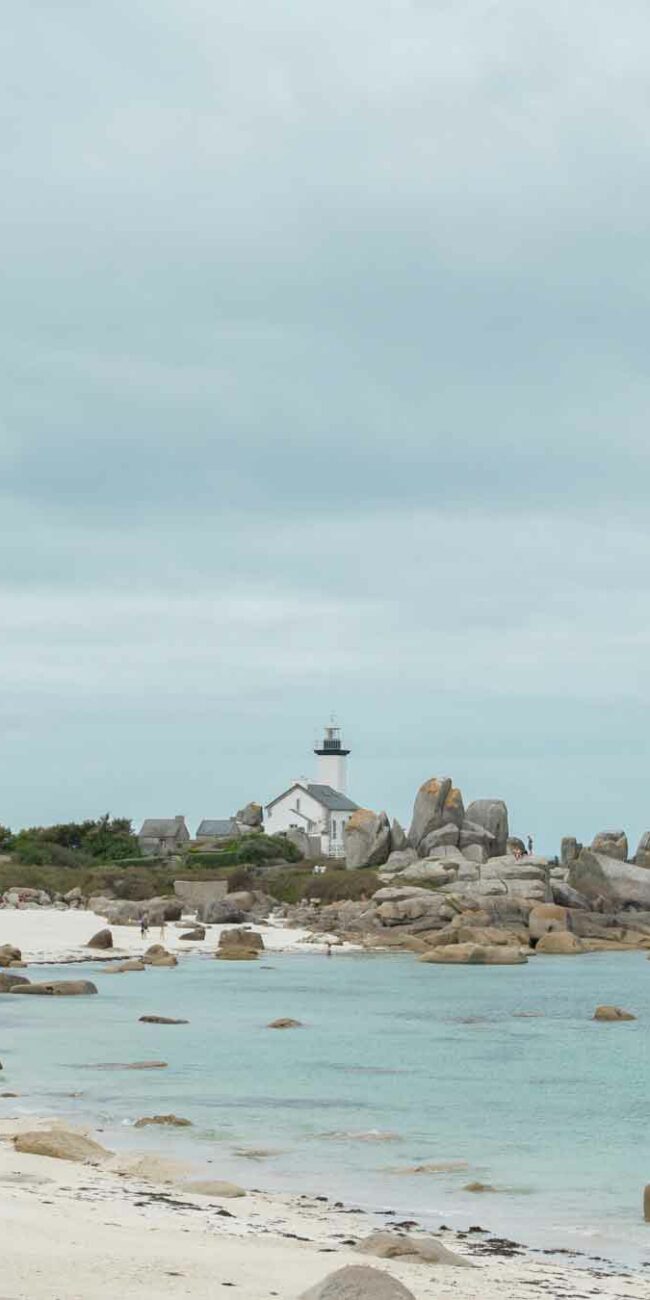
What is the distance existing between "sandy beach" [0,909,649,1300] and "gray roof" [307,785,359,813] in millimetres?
100711

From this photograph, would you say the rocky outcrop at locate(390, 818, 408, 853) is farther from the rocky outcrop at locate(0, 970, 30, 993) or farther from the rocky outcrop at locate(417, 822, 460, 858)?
the rocky outcrop at locate(0, 970, 30, 993)

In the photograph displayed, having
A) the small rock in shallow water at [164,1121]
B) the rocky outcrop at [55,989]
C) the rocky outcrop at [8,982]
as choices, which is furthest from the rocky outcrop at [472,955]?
the small rock in shallow water at [164,1121]

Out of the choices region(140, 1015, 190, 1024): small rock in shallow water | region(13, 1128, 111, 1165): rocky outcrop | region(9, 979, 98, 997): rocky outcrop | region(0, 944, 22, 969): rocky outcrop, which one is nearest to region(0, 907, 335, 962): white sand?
region(0, 944, 22, 969): rocky outcrop

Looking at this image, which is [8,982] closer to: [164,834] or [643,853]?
[643,853]

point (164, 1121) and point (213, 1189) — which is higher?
point (164, 1121)

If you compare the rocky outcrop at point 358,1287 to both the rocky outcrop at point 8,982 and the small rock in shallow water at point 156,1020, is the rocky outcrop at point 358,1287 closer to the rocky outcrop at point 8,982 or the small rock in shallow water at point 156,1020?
the small rock in shallow water at point 156,1020

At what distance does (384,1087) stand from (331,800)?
9180 centimetres

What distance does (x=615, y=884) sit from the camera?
267 ft

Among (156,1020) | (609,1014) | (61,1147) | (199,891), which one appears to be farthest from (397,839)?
(61,1147)

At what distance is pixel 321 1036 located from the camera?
128ft

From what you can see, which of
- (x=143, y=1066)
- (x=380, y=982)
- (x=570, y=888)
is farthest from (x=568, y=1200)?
(x=570, y=888)

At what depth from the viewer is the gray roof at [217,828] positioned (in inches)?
4830

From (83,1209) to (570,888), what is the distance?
2606 inches

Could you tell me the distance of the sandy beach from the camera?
1215 centimetres
